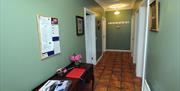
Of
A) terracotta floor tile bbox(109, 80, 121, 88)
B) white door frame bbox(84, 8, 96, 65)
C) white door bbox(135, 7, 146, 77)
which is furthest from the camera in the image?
white door frame bbox(84, 8, 96, 65)

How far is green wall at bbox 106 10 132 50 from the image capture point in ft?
21.1

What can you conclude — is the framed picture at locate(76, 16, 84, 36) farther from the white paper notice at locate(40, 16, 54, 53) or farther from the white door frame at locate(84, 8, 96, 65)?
A: the white door frame at locate(84, 8, 96, 65)

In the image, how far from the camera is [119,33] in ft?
21.8

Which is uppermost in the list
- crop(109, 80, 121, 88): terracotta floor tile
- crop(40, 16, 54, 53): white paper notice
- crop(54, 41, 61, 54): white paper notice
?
crop(40, 16, 54, 53): white paper notice

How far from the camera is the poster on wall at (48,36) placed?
5.12 ft

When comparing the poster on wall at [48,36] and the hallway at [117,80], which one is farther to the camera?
the hallway at [117,80]

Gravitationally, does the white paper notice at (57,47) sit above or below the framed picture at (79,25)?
below

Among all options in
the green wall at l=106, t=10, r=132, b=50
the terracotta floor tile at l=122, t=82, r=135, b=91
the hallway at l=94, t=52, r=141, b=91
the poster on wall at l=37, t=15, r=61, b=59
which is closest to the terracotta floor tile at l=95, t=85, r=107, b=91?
the hallway at l=94, t=52, r=141, b=91

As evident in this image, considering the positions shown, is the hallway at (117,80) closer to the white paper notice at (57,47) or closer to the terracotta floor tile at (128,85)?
the terracotta floor tile at (128,85)

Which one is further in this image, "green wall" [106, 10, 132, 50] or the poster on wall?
"green wall" [106, 10, 132, 50]

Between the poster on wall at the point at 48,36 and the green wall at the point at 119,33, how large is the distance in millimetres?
5196

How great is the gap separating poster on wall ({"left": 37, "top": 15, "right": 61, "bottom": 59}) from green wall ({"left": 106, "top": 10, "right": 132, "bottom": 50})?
5.20 metres

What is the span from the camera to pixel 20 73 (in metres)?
1.28

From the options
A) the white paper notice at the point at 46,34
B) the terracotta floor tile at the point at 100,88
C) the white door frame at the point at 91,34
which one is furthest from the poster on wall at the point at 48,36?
the white door frame at the point at 91,34
